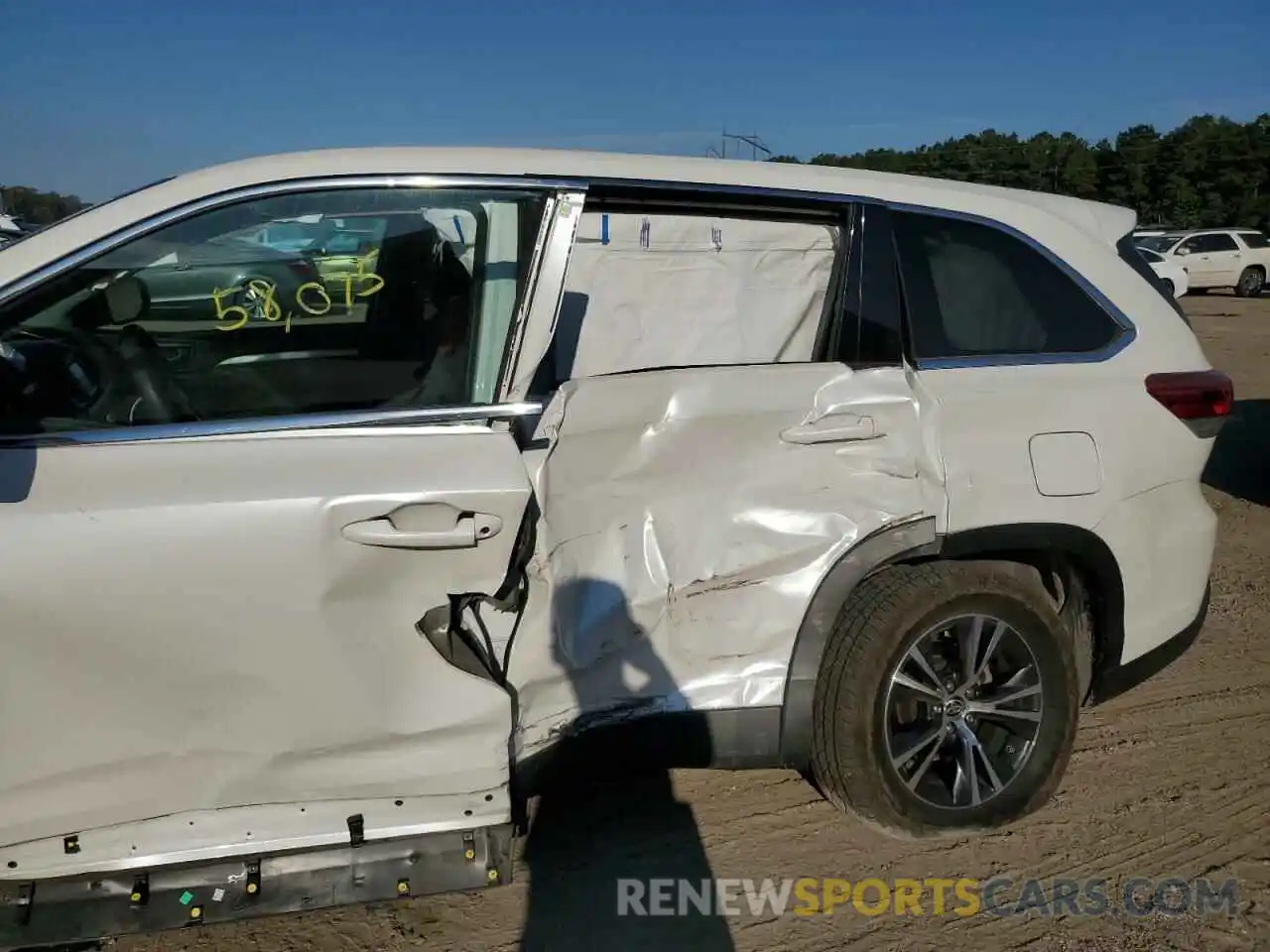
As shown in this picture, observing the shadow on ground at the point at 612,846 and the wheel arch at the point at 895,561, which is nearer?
the shadow on ground at the point at 612,846

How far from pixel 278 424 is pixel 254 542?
33cm

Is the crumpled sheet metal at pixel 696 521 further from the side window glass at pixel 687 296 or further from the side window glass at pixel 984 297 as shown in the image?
the side window glass at pixel 687 296

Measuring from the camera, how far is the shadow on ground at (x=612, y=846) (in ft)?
8.48

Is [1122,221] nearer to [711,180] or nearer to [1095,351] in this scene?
[1095,351]

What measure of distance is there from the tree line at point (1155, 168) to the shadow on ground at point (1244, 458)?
111 feet

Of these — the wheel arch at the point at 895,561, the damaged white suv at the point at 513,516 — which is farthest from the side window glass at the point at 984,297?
the wheel arch at the point at 895,561

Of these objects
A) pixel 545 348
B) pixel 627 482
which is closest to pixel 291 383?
pixel 545 348

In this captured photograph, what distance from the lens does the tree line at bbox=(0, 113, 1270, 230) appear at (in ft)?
147

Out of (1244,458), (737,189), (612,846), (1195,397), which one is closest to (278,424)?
(737,189)

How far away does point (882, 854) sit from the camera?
118 inches

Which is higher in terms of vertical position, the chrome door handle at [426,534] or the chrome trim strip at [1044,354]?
the chrome trim strip at [1044,354]

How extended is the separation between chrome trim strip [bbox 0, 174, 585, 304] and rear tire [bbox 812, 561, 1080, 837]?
1.46 m

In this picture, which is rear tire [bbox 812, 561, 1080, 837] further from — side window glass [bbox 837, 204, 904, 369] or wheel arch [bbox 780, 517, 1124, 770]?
side window glass [bbox 837, 204, 904, 369]

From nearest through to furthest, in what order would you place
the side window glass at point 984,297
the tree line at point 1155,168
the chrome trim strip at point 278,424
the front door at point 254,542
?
the front door at point 254,542 → the chrome trim strip at point 278,424 → the side window glass at point 984,297 → the tree line at point 1155,168
